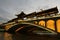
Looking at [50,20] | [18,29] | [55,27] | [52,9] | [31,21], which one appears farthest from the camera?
[18,29]

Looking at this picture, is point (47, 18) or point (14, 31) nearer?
point (47, 18)

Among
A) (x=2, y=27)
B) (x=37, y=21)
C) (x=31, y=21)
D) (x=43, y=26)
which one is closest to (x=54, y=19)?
(x=43, y=26)

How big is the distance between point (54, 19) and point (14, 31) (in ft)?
77.4

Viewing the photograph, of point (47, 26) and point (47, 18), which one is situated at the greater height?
point (47, 18)

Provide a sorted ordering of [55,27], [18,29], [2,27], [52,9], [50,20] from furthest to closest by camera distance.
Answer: [2,27]
[18,29]
[52,9]
[50,20]
[55,27]

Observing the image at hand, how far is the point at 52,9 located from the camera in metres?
30.0

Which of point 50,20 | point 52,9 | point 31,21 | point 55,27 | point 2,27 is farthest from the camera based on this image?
point 2,27

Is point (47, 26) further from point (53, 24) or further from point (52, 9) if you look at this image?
point (52, 9)

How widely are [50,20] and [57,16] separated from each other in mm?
2162

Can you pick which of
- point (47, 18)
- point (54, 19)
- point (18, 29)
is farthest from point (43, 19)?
point (18, 29)

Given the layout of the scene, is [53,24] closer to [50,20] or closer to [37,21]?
[50,20]

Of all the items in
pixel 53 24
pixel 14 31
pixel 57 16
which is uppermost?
pixel 57 16

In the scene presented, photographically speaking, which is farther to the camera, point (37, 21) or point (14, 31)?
point (14, 31)

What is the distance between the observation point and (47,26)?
27.7m
